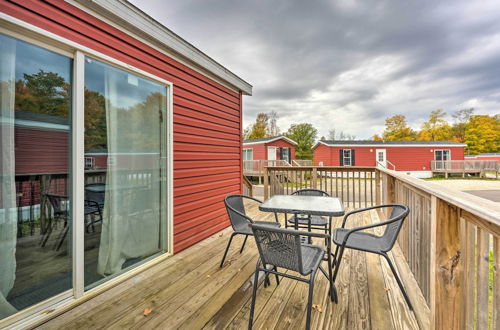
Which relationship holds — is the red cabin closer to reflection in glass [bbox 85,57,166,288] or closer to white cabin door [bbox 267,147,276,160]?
white cabin door [bbox 267,147,276,160]

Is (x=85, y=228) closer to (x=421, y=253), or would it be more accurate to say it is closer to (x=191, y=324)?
(x=191, y=324)

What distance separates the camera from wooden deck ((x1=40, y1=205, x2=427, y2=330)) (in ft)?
5.13

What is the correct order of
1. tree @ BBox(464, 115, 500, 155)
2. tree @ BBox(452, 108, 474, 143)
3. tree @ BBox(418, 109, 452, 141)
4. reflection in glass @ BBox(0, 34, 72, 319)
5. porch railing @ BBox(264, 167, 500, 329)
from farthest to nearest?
tree @ BBox(452, 108, 474, 143) < tree @ BBox(418, 109, 452, 141) < tree @ BBox(464, 115, 500, 155) < reflection in glass @ BBox(0, 34, 72, 319) < porch railing @ BBox(264, 167, 500, 329)

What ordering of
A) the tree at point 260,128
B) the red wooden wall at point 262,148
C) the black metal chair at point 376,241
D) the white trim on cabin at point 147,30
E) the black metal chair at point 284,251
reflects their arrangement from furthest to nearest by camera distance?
1. the tree at point 260,128
2. the red wooden wall at point 262,148
3. the white trim on cabin at point 147,30
4. the black metal chair at point 376,241
5. the black metal chair at point 284,251

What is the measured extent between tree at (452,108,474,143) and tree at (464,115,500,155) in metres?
1.00

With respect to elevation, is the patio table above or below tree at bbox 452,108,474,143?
below

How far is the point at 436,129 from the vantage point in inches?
1122

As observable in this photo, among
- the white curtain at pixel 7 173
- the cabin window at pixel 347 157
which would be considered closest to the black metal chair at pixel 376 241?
→ the white curtain at pixel 7 173

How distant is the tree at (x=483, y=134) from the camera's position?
83.9 feet

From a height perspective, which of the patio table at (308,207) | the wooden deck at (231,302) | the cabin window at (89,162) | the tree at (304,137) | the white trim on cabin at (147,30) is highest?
the tree at (304,137)

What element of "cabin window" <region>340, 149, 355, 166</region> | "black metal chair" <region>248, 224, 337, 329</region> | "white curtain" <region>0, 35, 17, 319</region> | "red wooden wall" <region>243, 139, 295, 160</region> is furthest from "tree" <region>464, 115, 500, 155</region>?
"white curtain" <region>0, 35, 17, 319</region>

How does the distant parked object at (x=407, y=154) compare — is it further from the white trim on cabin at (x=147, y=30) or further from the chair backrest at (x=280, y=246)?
the chair backrest at (x=280, y=246)

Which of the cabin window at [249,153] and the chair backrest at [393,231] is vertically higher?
the cabin window at [249,153]

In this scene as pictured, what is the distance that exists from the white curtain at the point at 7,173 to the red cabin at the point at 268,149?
14.2m
